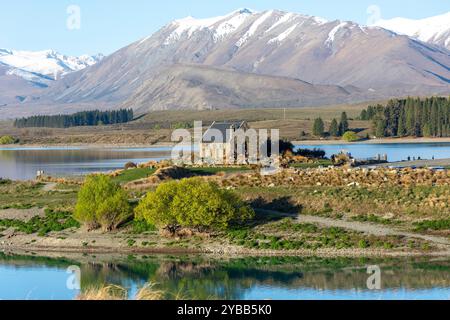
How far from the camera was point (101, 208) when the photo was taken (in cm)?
4847

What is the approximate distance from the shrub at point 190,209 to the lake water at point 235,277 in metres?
3.12

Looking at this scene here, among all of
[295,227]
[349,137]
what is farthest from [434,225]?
[349,137]

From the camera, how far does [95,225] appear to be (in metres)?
49.8

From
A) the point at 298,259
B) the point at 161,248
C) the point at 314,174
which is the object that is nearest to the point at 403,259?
the point at 298,259

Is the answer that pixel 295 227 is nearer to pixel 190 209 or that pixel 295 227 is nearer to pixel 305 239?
pixel 305 239

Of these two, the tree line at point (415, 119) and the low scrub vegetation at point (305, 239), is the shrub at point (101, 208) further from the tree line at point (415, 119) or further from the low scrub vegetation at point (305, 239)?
the tree line at point (415, 119)

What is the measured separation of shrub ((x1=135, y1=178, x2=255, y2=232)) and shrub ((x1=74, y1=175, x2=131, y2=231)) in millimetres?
1905

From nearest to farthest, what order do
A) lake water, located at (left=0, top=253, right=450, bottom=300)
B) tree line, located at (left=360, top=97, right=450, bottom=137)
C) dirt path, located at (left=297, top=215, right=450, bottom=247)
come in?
lake water, located at (left=0, top=253, right=450, bottom=300), dirt path, located at (left=297, top=215, right=450, bottom=247), tree line, located at (left=360, top=97, right=450, bottom=137)

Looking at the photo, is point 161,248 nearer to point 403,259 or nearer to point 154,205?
point 154,205

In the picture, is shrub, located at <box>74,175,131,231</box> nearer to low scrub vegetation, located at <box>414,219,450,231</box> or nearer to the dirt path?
the dirt path

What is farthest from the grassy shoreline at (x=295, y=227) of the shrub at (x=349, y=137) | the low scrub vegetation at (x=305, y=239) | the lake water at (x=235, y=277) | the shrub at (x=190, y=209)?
the shrub at (x=349, y=137)

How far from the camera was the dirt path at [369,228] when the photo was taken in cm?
4366

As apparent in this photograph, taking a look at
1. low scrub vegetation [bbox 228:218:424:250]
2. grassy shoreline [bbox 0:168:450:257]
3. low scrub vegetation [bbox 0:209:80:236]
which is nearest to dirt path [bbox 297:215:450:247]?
grassy shoreline [bbox 0:168:450:257]

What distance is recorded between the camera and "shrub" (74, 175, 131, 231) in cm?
4894
